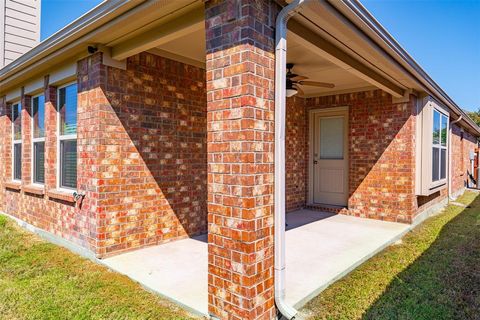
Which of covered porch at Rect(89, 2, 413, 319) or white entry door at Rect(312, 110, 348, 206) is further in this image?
white entry door at Rect(312, 110, 348, 206)

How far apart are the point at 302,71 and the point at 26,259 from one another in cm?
485

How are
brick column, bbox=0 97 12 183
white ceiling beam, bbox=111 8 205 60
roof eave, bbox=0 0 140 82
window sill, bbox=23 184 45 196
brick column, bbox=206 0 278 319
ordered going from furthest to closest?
brick column, bbox=0 97 12 183 → window sill, bbox=23 184 45 196 → roof eave, bbox=0 0 140 82 → white ceiling beam, bbox=111 8 205 60 → brick column, bbox=206 0 278 319

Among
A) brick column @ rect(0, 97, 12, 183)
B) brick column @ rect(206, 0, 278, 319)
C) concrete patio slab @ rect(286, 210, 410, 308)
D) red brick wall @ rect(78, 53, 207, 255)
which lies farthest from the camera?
brick column @ rect(0, 97, 12, 183)

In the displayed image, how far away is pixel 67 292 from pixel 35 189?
2.79 m

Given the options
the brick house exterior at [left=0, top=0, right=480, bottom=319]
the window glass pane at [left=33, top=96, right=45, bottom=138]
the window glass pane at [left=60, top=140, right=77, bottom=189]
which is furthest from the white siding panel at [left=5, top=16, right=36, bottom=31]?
the window glass pane at [left=60, top=140, right=77, bottom=189]

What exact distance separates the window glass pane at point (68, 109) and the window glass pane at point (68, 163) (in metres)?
0.19

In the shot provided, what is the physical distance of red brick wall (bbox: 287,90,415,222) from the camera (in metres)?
5.71

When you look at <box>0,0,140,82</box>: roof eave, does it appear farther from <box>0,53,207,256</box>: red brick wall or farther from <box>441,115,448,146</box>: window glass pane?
<box>441,115,448,146</box>: window glass pane

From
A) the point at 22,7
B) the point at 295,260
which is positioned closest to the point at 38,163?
the point at 22,7

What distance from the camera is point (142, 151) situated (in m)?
4.07

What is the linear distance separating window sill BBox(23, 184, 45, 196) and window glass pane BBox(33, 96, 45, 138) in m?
0.89

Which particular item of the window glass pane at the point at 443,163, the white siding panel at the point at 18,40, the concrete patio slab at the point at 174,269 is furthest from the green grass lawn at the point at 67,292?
the window glass pane at the point at 443,163

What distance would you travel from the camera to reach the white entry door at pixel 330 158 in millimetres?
6676

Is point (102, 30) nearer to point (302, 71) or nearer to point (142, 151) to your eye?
point (142, 151)
